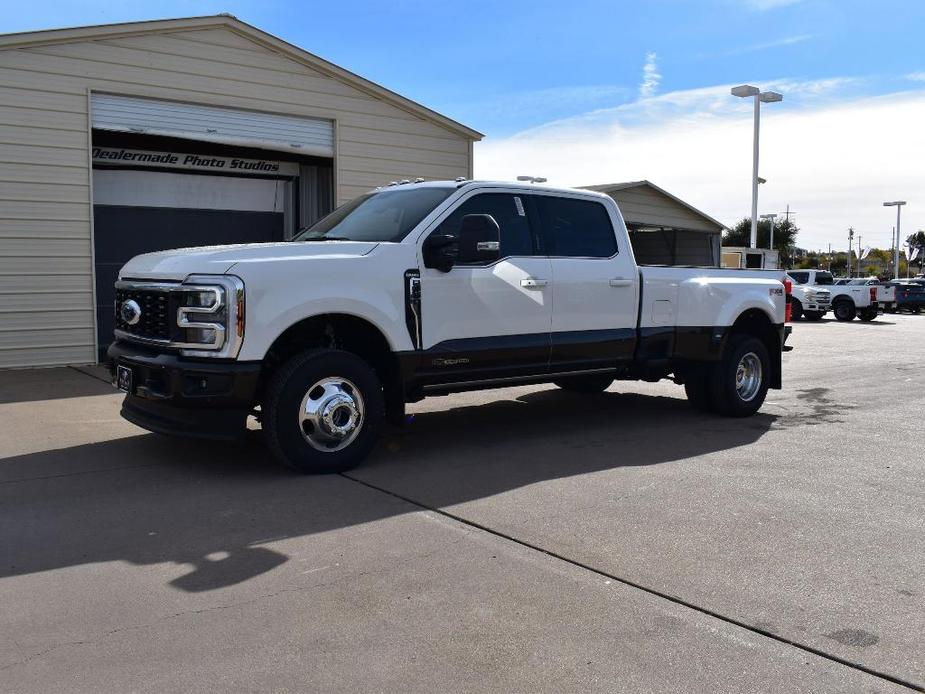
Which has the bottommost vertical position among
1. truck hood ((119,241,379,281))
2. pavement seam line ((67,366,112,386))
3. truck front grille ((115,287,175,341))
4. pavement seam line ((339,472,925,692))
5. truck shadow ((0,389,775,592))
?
pavement seam line ((339,472,925,692))

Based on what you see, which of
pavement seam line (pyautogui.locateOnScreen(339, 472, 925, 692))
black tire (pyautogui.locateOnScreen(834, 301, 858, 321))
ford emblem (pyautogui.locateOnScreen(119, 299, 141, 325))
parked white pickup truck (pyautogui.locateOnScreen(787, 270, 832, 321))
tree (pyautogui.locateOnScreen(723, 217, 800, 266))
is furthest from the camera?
tree (pyautogui.locateOnScreen(723, 217, 800, 266))

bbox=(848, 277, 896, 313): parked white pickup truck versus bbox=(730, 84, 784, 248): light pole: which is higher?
bbox=(730, 84, 784, 248): light pole

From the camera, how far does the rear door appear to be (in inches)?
283

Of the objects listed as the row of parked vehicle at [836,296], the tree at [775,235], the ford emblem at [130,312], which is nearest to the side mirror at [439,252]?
the ford emblem at [130,312]

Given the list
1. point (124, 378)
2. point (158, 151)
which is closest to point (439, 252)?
point (124, 378)

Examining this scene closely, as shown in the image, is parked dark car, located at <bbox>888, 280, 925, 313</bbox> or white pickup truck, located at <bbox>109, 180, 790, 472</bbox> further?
parked dark car, located at <bbox>888, 280, 925, 313</bbox>

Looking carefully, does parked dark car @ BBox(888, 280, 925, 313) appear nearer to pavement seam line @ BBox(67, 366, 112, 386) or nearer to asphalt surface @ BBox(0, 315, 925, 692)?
asphalt surface @ BBox(0, 315, 925, 692)

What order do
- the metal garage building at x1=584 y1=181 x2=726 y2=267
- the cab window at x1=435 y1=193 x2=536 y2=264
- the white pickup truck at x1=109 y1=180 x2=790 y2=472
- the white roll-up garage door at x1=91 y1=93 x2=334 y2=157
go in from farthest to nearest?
1. the metal garage building at x1=584 y1=181 x2=726 y2=267
2. the white roll-up garage door at x1=91 y1=93 x2=334 y2=157
3. the cab window at x1=435 y1=193 x2=536 y2=264
4. the white pickup truck at x1=109 y1=180 x2=790 y2=472

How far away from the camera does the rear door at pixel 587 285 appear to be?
23.6 ft

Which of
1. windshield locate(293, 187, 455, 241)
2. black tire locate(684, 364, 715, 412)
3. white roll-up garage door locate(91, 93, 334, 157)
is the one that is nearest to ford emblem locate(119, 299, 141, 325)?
windshield locate(293, 187, 455, 241)

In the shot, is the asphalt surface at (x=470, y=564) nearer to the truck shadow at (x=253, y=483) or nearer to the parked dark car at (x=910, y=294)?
the truck shadow at (x=253, y=483)

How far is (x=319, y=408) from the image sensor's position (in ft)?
19.2

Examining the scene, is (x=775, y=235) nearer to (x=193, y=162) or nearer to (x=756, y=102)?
(x=756, y=102)

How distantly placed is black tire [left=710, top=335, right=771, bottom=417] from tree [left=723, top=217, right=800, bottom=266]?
65.6 metres
